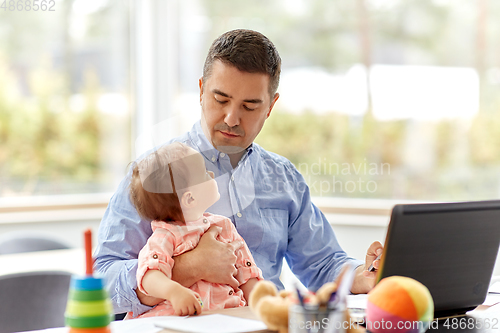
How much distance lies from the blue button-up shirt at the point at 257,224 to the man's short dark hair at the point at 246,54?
0.20 m

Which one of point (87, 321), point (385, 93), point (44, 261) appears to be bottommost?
point (44, 261)

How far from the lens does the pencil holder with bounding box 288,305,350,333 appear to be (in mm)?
721

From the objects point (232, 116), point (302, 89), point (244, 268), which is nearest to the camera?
point (244, 268)

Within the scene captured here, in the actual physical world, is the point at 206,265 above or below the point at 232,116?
below

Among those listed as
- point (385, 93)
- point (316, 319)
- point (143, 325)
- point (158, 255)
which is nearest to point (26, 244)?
point (158, 255)

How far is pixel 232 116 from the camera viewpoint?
4.39ft

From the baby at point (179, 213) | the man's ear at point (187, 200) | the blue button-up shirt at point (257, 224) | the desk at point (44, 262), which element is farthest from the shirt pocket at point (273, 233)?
the desk at point (44, 262)

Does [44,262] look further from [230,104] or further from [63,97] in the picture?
[63,97]

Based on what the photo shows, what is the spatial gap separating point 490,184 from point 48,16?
10.0ft

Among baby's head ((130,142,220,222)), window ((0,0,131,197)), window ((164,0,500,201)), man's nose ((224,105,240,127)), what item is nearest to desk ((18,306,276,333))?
baby's head ((130,142,220,222))

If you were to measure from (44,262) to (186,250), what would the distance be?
122 centimetres

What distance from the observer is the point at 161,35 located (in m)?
3.63

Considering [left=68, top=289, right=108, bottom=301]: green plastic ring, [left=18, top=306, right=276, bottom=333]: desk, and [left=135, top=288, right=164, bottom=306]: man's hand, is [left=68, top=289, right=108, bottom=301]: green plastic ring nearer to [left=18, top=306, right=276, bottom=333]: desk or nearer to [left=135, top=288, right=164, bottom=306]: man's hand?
[left=18, top=306, right=276, bottom=333]: desk

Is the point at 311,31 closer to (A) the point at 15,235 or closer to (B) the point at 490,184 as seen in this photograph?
(B) the point at 490,184
